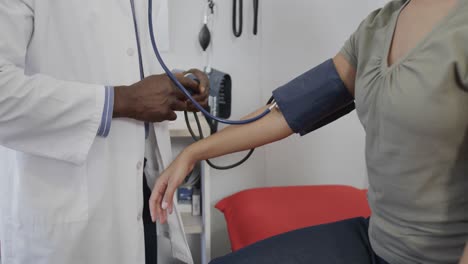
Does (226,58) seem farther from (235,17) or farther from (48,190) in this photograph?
(48,190)

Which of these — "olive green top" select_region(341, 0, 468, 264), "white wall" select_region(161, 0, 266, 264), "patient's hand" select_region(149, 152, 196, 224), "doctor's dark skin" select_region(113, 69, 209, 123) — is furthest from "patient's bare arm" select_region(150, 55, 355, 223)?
"white wall" select_region(161, 0, 266, 264)

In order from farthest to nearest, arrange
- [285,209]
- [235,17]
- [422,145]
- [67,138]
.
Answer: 1. [235,17]
2. [285,209]
3. [67,138]
4. [422,145]

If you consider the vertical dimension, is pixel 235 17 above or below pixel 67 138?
above

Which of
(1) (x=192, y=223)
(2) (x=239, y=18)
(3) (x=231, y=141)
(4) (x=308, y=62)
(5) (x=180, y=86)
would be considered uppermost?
(2) (x=239, y=18)

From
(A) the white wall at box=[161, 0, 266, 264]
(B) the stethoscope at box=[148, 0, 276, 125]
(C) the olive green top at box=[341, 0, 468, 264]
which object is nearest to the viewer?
(C) the olive green top at box=[341, 0, 468, 264]

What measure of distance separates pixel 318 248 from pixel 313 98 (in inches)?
13.9

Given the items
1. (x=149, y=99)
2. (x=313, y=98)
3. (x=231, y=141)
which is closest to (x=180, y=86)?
(x=149, y=99)

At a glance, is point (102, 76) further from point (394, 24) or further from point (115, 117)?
point (394, 24)

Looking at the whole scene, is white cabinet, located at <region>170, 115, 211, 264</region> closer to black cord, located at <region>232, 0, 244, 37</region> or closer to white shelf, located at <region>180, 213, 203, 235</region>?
white shelf, located at <region>180, 213, 203, 235</region>

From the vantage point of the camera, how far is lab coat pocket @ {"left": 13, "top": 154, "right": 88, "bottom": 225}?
0.82m

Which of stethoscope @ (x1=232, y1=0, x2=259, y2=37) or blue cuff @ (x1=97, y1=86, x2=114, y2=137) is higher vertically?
stethoscope @ (x1=232, y1=0, x2=259, y2=37)

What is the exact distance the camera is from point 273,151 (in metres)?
1.82

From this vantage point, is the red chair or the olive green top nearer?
the olive green top

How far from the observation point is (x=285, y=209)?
1.43 m
